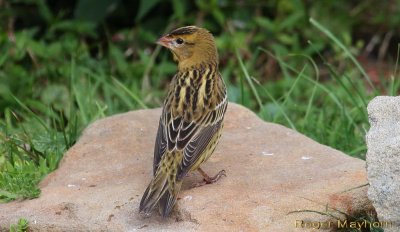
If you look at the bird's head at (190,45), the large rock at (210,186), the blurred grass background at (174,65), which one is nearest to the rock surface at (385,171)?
the large rock at (210,186)

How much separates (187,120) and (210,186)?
53cm

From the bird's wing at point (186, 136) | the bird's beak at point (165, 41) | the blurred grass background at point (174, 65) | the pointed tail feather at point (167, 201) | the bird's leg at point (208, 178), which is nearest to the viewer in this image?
the pointed tail feather at point (167, 201)

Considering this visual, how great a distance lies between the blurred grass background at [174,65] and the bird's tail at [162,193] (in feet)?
6.22

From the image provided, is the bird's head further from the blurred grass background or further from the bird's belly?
the blurred grass background

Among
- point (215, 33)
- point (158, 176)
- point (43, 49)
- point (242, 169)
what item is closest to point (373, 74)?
point (215, 33)

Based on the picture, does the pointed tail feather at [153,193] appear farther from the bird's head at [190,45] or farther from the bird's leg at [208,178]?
the bird's head at [190,45]

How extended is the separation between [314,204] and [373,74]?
5.61 meters

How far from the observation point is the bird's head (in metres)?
6.73

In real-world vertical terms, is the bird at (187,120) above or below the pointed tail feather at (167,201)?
above

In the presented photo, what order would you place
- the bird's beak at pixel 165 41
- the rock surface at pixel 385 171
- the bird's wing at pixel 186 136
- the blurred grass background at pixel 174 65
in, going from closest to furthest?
the rock surface at pixel 385 171 → the bird's wing at pixel 186 136 → the bird's beak at pixel 165 41 → the blurred grass background at pixel 174 65

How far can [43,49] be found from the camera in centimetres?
954

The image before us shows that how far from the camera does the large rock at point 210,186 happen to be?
559cm

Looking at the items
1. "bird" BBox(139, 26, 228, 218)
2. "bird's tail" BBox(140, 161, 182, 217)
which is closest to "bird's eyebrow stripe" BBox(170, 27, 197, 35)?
"bird" BBox(139, 26, 228, 218)

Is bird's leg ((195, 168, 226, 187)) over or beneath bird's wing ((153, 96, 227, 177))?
beneath
